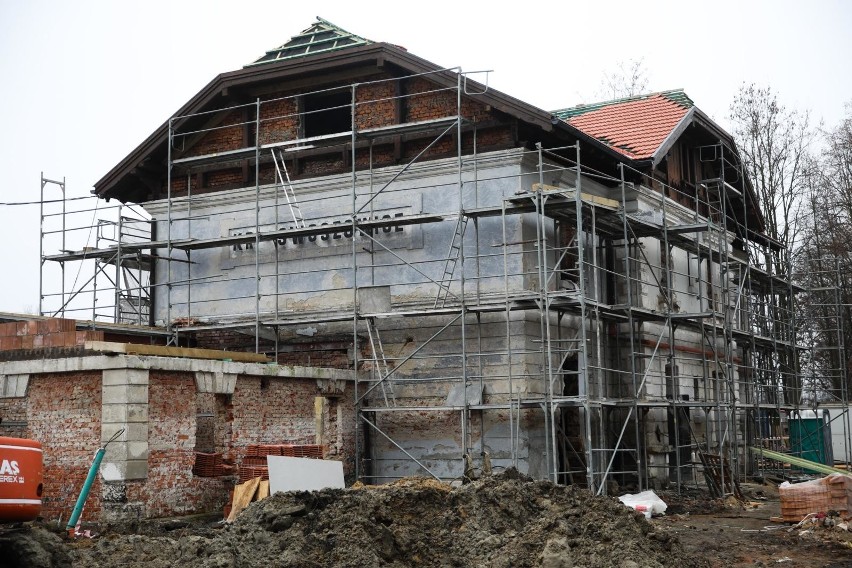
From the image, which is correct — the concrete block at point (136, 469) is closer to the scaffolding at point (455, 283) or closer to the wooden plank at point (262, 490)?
the wooden plank at point (262, 490)

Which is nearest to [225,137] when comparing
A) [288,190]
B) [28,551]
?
[288,190]

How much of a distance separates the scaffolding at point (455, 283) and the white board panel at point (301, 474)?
2414 millimetres

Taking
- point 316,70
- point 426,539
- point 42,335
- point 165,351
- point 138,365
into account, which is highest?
point 316,70

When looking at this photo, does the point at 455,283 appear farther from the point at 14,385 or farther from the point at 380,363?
the point at 14,385

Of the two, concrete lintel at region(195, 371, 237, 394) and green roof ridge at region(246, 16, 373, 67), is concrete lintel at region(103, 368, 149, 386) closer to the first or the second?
concrete lintel at region(195, 371, 237, 394)

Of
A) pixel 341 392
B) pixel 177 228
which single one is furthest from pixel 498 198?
pixel 177 228

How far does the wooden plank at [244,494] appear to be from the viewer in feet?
53.7

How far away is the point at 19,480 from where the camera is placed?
11031 mm

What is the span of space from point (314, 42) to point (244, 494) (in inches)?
406

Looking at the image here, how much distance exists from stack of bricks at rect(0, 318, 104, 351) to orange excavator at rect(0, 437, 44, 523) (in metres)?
5.70

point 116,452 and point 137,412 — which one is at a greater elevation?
point 137,412

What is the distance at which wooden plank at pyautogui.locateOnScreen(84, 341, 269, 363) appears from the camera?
16.2m

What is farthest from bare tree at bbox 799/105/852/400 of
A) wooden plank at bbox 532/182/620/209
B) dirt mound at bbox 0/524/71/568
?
dirt mound at bbox 0/524/71/568

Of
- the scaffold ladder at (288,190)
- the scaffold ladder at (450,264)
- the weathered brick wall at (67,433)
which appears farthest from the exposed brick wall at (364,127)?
the weathered brick wall at (67,433)
